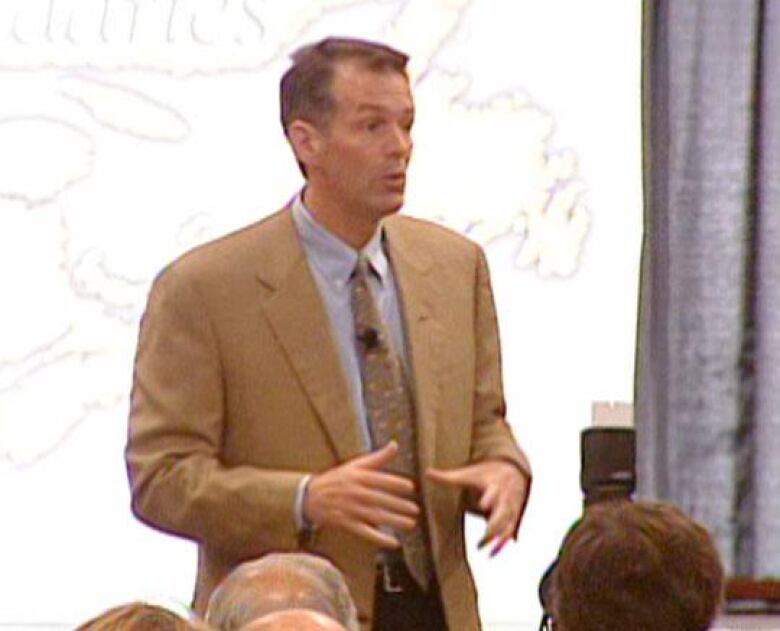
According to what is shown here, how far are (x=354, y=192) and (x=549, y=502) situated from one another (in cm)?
122

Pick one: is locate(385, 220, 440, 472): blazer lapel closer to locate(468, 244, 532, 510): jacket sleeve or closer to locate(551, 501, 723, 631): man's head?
locate(468, 244, 532, 510): jacket sleeve

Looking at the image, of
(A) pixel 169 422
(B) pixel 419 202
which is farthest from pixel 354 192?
(B) pixel 419 202

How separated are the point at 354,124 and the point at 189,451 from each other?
1.65 feet

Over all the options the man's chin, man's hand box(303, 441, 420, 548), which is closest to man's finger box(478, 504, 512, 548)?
man's hand box(303, 441, 420, 548)

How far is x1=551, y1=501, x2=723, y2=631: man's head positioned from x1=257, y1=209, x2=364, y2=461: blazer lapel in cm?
52

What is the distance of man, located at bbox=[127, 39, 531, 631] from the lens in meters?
3.08

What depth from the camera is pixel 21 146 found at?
167 inches

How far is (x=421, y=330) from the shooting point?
3.16m

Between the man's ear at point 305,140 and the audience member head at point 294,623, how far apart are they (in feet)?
3.80

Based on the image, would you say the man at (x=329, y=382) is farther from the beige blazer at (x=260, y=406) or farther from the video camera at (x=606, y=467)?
the video camera at (x=606, y=467)

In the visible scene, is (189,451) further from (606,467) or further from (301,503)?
(606,467)

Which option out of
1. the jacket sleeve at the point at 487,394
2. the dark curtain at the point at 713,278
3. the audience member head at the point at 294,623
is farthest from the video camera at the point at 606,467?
the audience member head at the point at 294,623

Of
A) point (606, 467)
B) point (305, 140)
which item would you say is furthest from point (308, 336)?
point (606, 467)

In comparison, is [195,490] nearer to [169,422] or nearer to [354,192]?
[169,422]
